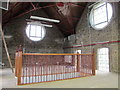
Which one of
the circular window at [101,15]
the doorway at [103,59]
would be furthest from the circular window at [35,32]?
the doorway at [103,59]

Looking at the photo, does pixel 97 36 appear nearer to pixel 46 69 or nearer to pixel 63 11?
pixel 63 11

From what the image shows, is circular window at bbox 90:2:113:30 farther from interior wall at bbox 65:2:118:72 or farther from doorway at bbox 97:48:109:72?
doorway at bbox 97:48:109:72

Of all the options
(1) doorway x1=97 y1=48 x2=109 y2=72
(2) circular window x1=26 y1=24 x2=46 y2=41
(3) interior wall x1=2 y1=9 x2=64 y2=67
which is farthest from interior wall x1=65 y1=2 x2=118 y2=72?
(2) circular window x1=26 y1=24 x2=46 y2=41

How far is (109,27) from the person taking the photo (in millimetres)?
6910

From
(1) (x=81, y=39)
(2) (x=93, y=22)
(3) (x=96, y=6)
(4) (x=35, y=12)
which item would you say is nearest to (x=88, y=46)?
(1) (x=81, y=39)

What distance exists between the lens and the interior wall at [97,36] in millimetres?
6488

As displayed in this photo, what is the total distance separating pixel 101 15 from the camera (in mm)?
7676

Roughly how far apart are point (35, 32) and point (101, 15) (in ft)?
20.6

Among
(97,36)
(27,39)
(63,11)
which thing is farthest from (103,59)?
(27,39)

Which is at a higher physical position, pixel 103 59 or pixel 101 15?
pixel 101 15

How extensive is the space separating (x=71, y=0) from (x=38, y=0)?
103 inches

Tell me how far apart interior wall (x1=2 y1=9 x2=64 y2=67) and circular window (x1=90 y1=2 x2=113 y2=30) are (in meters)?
4.50

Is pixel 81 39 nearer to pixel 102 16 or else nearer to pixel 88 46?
pixel 88 46

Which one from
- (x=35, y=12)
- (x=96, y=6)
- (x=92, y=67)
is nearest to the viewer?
(x=92, y=67)
